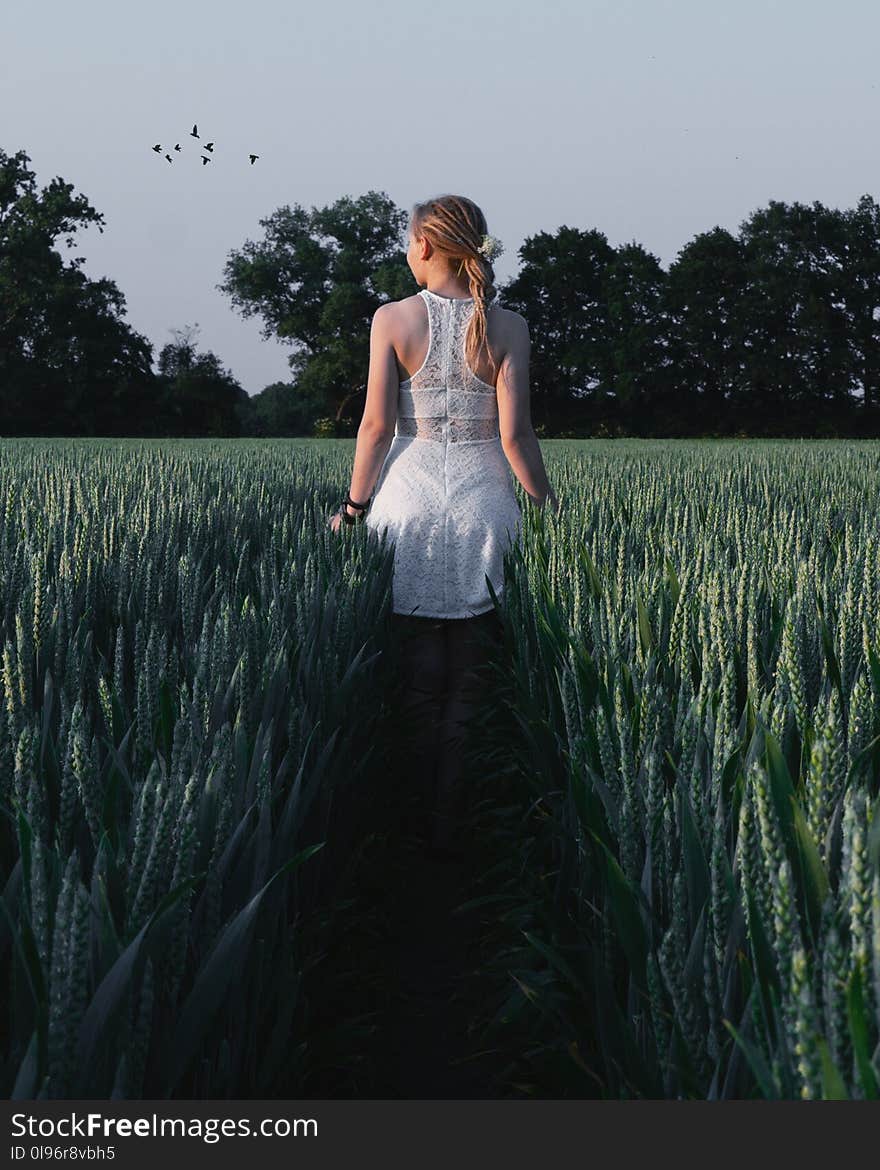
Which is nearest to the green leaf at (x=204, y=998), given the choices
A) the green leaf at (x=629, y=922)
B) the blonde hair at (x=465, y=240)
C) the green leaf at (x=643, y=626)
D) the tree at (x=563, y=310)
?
the green leaf at (x=629, y=922)

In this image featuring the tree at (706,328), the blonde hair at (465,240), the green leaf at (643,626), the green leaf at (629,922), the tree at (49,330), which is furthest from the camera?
the tree at (706,328)

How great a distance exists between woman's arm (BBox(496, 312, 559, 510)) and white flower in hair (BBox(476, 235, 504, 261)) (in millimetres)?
202

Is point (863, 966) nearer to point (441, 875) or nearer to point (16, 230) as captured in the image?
point (441, 875)

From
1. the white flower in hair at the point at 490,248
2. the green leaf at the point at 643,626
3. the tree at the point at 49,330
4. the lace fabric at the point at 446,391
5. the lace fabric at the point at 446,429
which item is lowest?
the green leaf at the point at 643,626

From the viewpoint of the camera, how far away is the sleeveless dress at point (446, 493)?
3512 millimetres

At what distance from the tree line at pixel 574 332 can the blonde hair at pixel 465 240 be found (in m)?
41.6

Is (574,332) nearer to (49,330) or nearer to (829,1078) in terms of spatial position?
(49,330)

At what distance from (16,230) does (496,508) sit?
44203 mm

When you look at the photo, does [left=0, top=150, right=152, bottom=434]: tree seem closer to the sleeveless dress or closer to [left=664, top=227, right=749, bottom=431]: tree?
[left=664, top=227, right=749, bottom=431]: tree

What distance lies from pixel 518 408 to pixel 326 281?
5506 centimetres

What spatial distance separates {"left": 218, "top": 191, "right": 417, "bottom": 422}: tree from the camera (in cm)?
5094

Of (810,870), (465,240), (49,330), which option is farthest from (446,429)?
(49,330)

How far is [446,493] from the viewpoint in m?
3.58

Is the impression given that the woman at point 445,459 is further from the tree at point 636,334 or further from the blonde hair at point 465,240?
the tree at point 636,334
